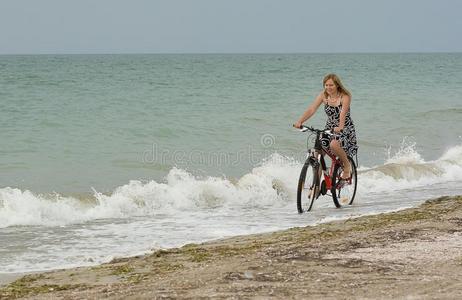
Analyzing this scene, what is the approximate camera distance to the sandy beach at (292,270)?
5352mm

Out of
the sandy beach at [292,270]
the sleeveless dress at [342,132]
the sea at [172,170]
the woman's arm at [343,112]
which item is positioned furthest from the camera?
the sleeveless dress at [342,132]

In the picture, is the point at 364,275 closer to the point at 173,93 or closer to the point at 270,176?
the point at 270,176

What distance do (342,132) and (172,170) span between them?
178 inches

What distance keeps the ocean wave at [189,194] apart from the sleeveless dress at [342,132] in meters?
1.72

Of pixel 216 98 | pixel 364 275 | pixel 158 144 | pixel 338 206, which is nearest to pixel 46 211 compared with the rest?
pixel 338 206

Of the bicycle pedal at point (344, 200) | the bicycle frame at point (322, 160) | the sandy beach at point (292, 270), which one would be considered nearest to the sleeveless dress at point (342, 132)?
the bicycle frame at point (322, 160)

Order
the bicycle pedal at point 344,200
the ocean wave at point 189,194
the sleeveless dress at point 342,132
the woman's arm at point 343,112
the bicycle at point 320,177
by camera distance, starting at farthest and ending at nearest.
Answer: the bicycle pedal at point 344,200 → the ocean wave at point 189,194 → the bicycle at point 320,177 → the sleeveless dress at point 342,132 → the woman's arm at point 343,112

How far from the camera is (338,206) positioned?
1125 centimetres

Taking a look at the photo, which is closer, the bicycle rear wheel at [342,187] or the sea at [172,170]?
the sea at [172,170]

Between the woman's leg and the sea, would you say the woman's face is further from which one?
the sea

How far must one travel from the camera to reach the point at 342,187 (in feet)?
36.6

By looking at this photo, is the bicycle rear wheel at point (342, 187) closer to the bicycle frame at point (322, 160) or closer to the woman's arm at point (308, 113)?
the bicycle frame at point (322, 160)

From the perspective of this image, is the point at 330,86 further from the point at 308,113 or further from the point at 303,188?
the point at 303,188

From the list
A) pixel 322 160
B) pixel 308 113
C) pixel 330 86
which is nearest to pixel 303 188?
pixel 322 160
